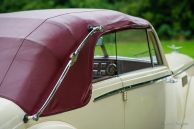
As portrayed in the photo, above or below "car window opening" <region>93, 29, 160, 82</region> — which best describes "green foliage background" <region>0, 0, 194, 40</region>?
below

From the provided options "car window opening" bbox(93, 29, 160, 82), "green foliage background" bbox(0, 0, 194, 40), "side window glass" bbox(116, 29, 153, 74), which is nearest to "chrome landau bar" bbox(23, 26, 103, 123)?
"car window opening" bbox(93, 29, 160, 82)

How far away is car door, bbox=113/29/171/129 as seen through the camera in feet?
11.8

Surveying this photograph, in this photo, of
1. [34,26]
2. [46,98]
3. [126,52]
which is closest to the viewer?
[46,98]

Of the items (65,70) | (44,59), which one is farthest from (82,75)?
(44,59)

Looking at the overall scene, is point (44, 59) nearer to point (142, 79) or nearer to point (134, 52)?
point (142, 79)

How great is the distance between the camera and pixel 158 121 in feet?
13.3

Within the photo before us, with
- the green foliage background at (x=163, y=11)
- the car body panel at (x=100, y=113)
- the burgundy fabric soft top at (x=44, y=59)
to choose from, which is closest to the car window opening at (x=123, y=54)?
the car body panel at (x=100, y=113)

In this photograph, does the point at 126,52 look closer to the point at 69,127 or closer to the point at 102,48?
the point at 102,48

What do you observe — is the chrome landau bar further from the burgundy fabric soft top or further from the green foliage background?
the green foliage background

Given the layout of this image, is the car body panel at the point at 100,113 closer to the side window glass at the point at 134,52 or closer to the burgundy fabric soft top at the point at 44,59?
the burgundy fabric soft top at the point at 44,59

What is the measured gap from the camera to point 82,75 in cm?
306

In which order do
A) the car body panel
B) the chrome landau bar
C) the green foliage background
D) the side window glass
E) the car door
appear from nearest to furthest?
the chrome landau bar < the car body panel < the car door < the side window glass < the green foliage background

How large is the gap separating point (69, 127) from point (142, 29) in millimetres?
1566

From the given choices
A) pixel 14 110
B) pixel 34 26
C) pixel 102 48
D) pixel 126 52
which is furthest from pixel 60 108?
pixel 126 52
